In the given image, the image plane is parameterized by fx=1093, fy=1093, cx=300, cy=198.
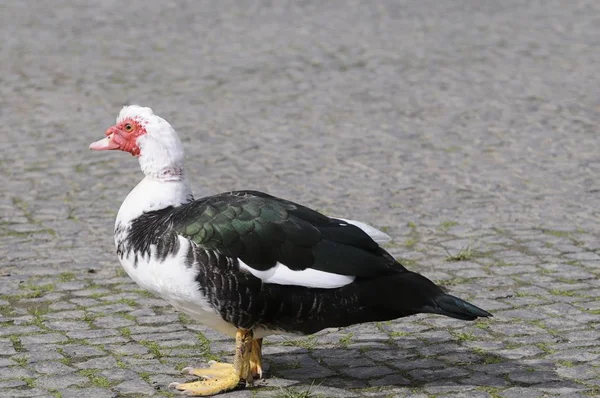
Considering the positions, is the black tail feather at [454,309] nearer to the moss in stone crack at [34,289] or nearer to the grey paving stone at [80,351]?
the grey paving stone at [80,351]

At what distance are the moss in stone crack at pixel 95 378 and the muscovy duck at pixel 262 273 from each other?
368mm

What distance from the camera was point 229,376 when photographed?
537 cm

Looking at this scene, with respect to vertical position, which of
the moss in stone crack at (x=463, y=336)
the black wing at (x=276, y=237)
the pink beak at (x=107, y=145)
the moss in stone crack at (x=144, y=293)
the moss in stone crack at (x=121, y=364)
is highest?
the pink beak at (x=107, y=145)

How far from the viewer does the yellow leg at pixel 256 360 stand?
5.60m

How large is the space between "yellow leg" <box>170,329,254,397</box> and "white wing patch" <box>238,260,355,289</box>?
0.35 meters

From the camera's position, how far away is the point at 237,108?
1196 cm

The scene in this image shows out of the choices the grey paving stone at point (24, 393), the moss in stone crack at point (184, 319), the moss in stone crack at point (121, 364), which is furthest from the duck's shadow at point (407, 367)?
the grey paving stone at point (24, 393)

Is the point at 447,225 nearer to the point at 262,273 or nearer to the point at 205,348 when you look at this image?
the point at 205,348

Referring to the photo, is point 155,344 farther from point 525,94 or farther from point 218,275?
point 525,94

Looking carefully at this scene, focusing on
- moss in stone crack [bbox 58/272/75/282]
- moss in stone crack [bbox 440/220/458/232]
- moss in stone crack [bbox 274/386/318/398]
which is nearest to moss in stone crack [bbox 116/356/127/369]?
moss in stone crack [bbox 274/386/318/398]

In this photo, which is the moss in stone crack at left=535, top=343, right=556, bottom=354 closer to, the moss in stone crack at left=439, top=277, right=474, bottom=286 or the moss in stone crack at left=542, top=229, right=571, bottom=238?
the moss in stone crack at left=439, top=277, right=474, bottom=286

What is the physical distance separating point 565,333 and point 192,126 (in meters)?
5.91

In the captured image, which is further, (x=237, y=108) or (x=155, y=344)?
(x=237, y=108)

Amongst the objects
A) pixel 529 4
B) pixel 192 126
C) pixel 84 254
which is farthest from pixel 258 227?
pixel 529 4
